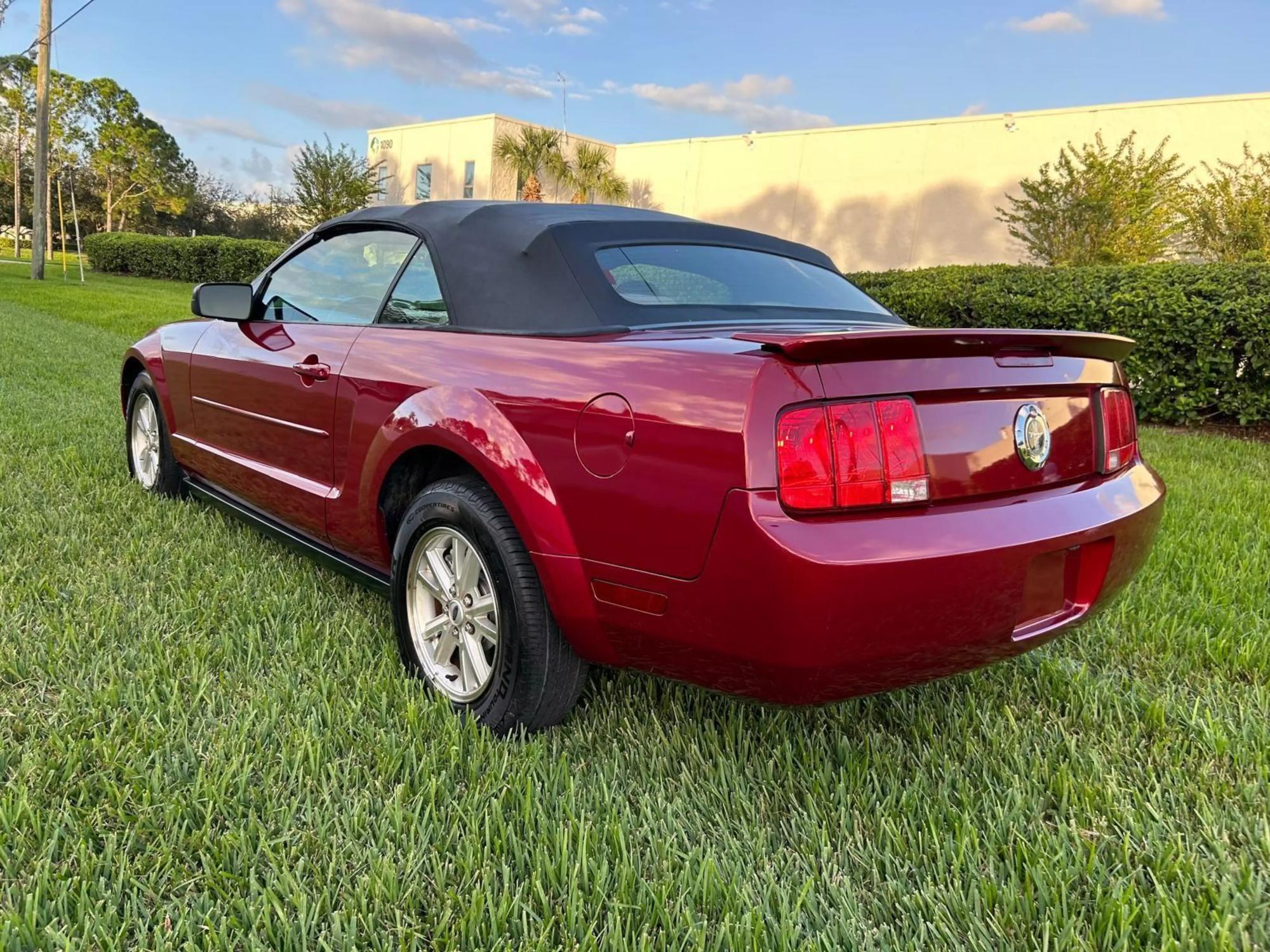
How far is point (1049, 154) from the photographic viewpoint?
20969mm

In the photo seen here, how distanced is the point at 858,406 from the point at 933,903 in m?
0.95

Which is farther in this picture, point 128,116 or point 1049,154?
A: point 128,116

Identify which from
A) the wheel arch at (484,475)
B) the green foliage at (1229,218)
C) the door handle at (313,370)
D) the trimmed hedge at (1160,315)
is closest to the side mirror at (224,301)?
the door handle at (313,370)

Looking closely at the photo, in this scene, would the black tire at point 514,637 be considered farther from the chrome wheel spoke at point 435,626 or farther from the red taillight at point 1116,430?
the red taillight at point 1116,430

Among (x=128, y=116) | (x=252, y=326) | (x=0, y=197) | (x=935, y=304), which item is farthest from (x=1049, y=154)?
(x=0, y=197)

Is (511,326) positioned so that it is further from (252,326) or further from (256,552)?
(256,552)

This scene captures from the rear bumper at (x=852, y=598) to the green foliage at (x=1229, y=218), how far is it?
1475 centimetres

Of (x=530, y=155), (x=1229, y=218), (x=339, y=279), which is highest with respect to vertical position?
(x=530, y=155)

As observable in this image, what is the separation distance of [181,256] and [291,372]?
29131 mm

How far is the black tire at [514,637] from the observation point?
7.15 feet

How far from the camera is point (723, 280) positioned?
2.80 metres

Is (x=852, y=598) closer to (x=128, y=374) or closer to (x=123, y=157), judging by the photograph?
(x=128, y=374)

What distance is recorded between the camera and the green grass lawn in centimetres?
160

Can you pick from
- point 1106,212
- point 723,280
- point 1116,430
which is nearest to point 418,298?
point 723,280
